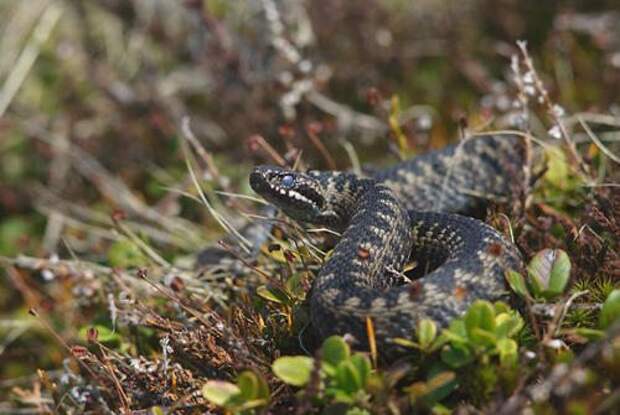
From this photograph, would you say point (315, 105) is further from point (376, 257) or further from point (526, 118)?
point (376, 257)

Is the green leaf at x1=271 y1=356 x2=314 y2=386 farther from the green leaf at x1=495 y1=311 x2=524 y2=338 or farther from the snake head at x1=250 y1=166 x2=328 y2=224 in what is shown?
the snake head at x1=250 y1=166 x2=328 y2=224

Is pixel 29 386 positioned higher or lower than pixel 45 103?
lower

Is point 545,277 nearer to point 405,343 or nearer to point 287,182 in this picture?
point 405,343

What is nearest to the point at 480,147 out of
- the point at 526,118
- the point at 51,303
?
the point at 526,118

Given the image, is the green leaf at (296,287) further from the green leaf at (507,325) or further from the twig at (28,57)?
the twig at (28,57)

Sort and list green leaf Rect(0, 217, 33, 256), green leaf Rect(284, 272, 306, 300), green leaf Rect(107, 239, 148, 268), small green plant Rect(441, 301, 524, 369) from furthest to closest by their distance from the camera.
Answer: green leaf Rect(0, 217, 33, 256) → green leaf Rect(107, 239, 148, 268) → green leaf Rect(284, 272, 306, 300) → small green plant Rect(441, 301, 524, 369)

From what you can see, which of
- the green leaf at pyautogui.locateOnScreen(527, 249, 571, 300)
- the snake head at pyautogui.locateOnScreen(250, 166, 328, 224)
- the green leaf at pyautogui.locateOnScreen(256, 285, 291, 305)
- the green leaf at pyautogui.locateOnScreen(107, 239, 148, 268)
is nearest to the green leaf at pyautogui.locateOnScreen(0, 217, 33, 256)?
the green leaf at pyautogui.locateOnScreen(107, 239, 148, 268)

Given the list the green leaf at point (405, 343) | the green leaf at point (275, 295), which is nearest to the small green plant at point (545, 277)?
the green leaf at point (405, 343)
